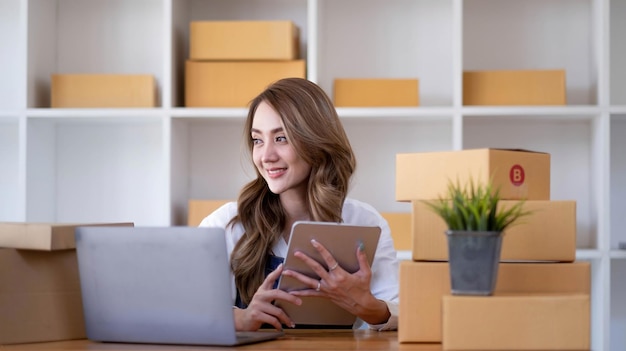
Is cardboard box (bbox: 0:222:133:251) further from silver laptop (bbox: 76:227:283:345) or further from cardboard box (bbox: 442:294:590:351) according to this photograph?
cardboard box (bbox: 442:294:590:351)

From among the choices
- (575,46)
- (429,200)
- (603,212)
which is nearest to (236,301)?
(429,200)

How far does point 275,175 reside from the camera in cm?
232

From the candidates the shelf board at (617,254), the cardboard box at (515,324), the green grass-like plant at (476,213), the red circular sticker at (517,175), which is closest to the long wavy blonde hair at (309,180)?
the red circular sticker at (517,175)

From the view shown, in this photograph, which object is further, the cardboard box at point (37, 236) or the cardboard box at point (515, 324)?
the cardboard box at point (37, 236)

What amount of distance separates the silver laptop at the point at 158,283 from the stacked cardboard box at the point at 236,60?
1655 millimetres

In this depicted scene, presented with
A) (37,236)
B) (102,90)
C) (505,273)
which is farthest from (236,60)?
(505,273)

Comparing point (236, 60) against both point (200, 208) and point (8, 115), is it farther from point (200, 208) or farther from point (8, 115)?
point (8, 115)

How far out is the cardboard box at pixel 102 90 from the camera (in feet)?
10.9

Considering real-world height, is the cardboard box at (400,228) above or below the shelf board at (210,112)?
below

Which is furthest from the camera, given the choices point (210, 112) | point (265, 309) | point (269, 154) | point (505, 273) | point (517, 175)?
point (210, 112)

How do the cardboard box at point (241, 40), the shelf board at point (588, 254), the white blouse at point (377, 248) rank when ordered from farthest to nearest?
the cardboard box at point (241, 40), the shelf board at point (588, 254), the white blouse at point (377, 248)

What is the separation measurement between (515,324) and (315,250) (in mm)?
501

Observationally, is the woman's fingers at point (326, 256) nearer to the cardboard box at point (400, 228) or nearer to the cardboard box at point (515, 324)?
the cardboard box at point (515, 324)

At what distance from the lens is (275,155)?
230 cm
